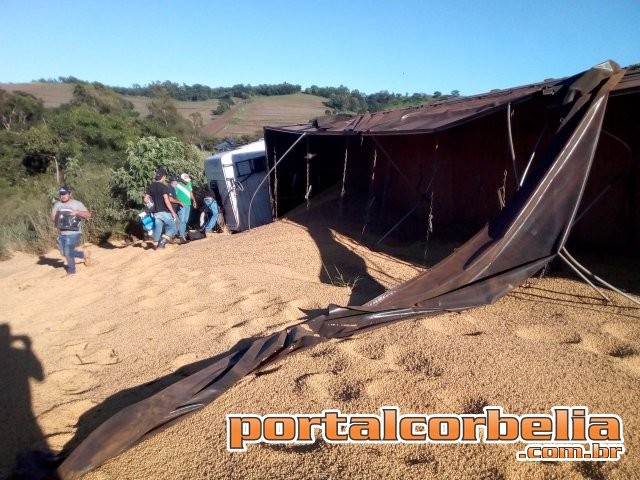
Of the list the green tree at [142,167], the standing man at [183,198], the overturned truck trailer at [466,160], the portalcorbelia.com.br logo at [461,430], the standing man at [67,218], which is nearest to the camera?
the portalcorbelia.com.br logo at [461,430]

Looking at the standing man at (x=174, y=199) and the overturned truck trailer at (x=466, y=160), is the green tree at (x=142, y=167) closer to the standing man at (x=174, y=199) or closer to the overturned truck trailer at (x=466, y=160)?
the standing man at (x=174, y=199)

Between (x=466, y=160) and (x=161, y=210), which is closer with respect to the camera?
(x=466, y=160)

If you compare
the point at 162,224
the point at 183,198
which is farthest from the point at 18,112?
the point at 162,224

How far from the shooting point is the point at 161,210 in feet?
26.9

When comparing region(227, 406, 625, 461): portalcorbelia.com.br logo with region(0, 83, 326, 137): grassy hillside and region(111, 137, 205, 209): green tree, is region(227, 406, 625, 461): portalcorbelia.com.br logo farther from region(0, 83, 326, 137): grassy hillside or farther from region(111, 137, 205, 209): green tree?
region(0, 83, 326, 137): grassy hillside

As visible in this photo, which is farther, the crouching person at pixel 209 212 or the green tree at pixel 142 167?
the green tree at pixel 142 167

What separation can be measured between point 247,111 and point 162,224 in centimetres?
3875

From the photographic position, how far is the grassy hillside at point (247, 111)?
115 feet

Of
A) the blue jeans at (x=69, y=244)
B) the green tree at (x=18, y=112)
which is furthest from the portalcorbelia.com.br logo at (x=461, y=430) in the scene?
the green tree at (x=18, y=112)

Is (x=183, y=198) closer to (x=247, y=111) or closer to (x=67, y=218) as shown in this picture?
(x=67, y=218)

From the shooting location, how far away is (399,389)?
8.15ft

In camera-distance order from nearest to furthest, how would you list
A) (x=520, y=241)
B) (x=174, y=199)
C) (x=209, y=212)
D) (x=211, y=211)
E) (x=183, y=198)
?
1. (x=520, y=241)
2. (x=174, y=199)
3. (x=183, y=198)
4. (x=211, y=211)
5. (x=209, y=212)

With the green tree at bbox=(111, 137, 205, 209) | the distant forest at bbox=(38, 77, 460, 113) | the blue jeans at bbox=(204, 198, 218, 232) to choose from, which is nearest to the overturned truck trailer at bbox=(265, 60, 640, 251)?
the blue jeans at bbox=(204, 198, 218, 232)

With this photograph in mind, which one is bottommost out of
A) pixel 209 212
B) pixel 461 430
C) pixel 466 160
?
pixel 209 212
